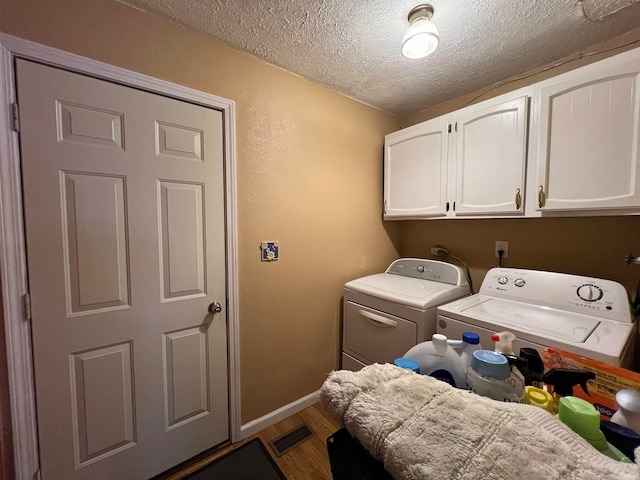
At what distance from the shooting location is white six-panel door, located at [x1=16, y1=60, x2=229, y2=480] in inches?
43.1

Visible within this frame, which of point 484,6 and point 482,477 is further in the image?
point 484,6

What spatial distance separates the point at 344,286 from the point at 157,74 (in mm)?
1772

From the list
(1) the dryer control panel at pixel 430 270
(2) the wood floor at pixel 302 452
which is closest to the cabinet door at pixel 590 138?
Result: (1) the dryer control panel at pixel 430 270

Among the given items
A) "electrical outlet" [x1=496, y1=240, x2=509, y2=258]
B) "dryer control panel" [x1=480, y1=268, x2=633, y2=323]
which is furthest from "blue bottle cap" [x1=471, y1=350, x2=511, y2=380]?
"electrical outlet" [x1=496, y1=240, x2=509, y2=258]

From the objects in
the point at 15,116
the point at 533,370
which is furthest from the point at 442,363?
→ the point at 15,116

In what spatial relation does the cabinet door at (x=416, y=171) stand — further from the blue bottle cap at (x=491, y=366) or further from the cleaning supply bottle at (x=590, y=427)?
the cleaning supply bottle at (x=590, y=427)

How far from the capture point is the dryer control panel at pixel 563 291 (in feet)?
4.14

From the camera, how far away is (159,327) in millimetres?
1363

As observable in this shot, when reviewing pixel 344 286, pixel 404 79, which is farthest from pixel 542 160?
pixel 344 286

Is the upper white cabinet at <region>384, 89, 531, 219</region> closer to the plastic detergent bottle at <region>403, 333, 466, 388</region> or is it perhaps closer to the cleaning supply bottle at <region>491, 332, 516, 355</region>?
the cleaning supply bottle at <region>491, 332, 516, 355</region>

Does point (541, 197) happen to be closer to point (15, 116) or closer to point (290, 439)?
point (290, 439)

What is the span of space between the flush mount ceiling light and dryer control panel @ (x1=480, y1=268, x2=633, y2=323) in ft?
4.55

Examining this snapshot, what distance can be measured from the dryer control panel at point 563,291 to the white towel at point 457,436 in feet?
4.16

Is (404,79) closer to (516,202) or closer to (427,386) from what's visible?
(516,202)
